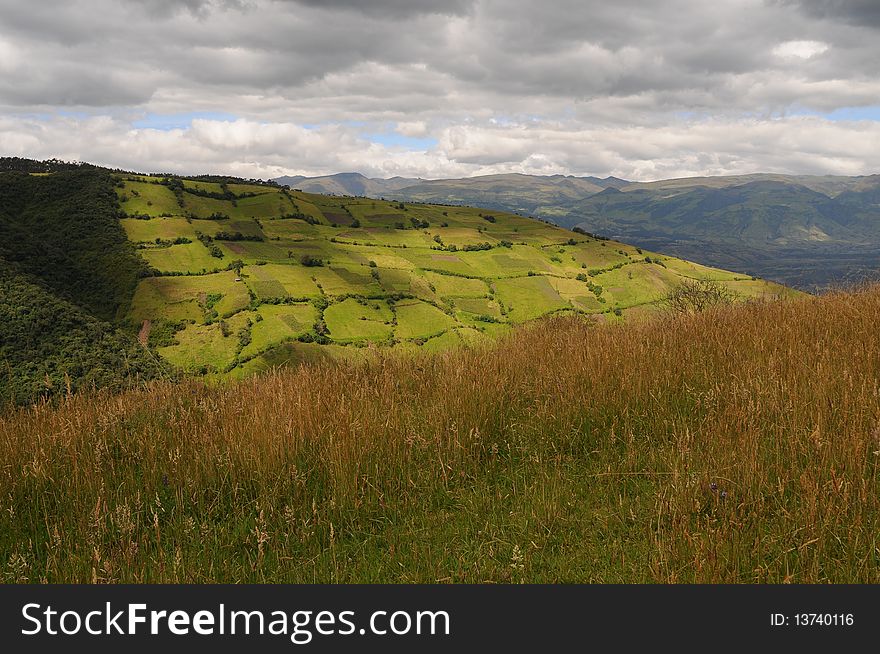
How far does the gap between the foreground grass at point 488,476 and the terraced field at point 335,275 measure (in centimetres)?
7179

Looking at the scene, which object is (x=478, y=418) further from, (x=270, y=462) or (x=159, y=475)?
(x=159, y=475)

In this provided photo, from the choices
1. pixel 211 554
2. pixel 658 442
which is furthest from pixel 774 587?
pixel 211 554

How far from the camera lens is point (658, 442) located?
Answer: 439 cm

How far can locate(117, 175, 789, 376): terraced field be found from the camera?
9856 cm

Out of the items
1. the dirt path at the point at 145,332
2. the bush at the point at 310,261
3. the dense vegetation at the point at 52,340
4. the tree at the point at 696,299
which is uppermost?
the bush at the point at 310,261

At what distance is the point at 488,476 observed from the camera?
4215 millimetres

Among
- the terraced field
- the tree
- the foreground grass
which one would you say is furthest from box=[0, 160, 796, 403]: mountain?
the foreground grass

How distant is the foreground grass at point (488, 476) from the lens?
3.01m

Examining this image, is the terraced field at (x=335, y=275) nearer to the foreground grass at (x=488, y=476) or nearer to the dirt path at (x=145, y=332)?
the dirt path at (x=145, y=332)

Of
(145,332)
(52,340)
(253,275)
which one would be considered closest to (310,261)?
(253,275)

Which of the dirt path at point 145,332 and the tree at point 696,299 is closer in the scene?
the tree at point 696,299

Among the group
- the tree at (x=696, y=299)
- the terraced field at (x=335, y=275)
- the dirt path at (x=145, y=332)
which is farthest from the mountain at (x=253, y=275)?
the tree at (x=696, y=299)

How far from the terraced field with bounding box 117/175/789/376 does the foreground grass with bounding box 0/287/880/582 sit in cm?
7179

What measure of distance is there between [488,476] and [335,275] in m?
123
